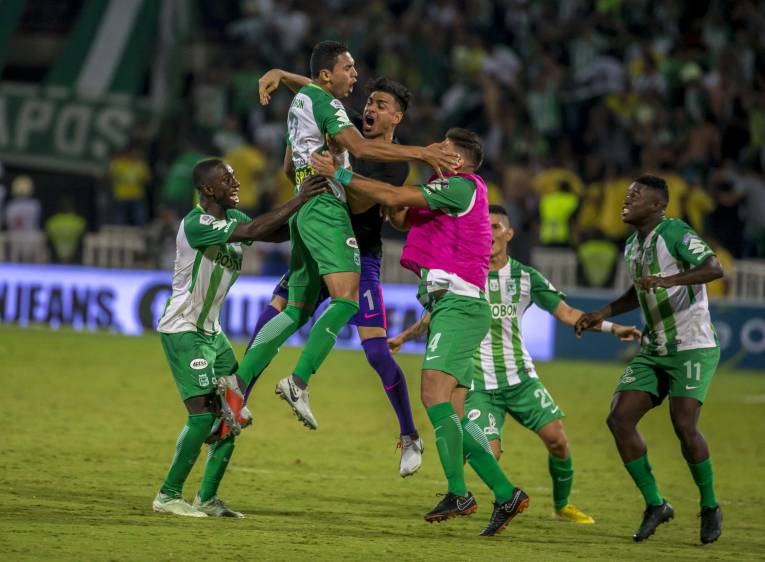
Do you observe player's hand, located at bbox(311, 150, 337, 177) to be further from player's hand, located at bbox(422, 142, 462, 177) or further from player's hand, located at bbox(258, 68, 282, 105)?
player's hand, located at bbox(258, 68, 282, 105)

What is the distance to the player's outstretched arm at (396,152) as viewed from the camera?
28.2ft

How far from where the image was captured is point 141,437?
12820 mm

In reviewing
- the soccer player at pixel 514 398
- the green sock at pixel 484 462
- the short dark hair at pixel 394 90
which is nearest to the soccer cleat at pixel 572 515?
the soccer player at pixel 514 398

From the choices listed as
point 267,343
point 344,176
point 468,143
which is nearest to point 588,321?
point 468,143

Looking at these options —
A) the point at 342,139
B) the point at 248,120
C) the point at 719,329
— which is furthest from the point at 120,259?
the point at 342,139

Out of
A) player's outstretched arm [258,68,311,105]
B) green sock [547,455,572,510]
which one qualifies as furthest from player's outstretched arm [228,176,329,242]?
green sock [547,455,572,510]

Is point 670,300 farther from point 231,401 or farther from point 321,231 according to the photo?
point 231,401

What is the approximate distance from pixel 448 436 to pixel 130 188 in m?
15.0

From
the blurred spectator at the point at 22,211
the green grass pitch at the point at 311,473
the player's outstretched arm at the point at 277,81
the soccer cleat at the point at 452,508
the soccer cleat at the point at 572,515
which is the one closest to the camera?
the green grass pitch at the point at 311,473

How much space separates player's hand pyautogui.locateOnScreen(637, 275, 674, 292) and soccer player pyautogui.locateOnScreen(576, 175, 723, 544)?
0.83ft

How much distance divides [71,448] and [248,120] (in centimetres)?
1287

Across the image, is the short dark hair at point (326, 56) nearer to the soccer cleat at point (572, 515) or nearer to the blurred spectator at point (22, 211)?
the soccer cleat at point (572, 515)

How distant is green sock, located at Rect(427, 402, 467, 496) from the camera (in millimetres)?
8625

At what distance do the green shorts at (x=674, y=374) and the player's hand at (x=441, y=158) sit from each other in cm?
207
